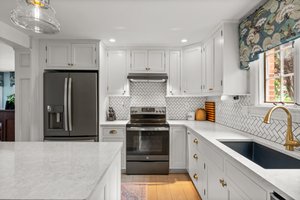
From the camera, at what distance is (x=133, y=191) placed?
9.68 feet

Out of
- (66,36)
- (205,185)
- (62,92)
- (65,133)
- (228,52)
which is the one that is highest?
(66,36)

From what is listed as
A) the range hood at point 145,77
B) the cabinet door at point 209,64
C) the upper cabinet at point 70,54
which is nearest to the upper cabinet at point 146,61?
the range hood at point 145,77

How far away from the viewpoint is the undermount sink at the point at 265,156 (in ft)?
5.25

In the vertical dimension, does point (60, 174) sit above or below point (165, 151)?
above

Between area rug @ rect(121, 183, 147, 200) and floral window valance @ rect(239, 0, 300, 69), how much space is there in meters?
2.16

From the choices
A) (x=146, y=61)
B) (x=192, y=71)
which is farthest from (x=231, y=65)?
(x=146, y=61)

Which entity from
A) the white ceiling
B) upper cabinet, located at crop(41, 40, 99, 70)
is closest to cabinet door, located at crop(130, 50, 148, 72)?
→ the white ceiling

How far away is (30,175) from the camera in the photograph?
42.4 inches

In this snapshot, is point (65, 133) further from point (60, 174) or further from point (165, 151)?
point (60, 174)

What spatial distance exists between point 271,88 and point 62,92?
2.91 metres

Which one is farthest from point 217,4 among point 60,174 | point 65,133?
point 65,133

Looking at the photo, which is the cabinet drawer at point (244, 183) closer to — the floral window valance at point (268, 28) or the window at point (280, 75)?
the window at point (280, 75)

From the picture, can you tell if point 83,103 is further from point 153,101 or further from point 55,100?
point 153,101

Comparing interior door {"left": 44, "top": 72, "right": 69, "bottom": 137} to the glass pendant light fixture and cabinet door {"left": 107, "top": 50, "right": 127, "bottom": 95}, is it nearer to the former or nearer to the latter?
cabinet door {"left": 107, "top": 50, "right": 127, "bottom": 95}
